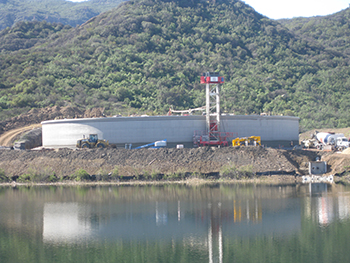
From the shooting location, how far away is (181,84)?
118 metres

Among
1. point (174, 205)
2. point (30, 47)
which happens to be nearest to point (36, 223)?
point (174, 205)

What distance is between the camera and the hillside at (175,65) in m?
102

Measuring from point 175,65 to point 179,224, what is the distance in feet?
328

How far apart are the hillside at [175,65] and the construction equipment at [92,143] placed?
29645 mm

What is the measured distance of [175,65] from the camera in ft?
418

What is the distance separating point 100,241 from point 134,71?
95.9 meters

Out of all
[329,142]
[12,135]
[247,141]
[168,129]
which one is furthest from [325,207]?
[12,135]

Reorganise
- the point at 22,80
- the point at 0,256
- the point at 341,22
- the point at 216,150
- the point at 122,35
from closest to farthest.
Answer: the point at 0,256
the point at 216,150
the point at 22,80
the point at 122,35
the point at 341,22

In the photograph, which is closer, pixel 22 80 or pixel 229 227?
pixel 229 227

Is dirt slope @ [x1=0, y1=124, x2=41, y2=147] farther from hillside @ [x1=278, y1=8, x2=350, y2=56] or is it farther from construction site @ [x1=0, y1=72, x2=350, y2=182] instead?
hillside @ [x1=278, y1=8, x2=350, y2=56]

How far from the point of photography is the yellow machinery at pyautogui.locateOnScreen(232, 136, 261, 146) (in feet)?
194

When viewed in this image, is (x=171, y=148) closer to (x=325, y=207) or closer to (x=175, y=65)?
(x=325, y=207)

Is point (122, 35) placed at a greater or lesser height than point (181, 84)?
greater

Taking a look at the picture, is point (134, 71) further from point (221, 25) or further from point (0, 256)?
point (0, 256)
